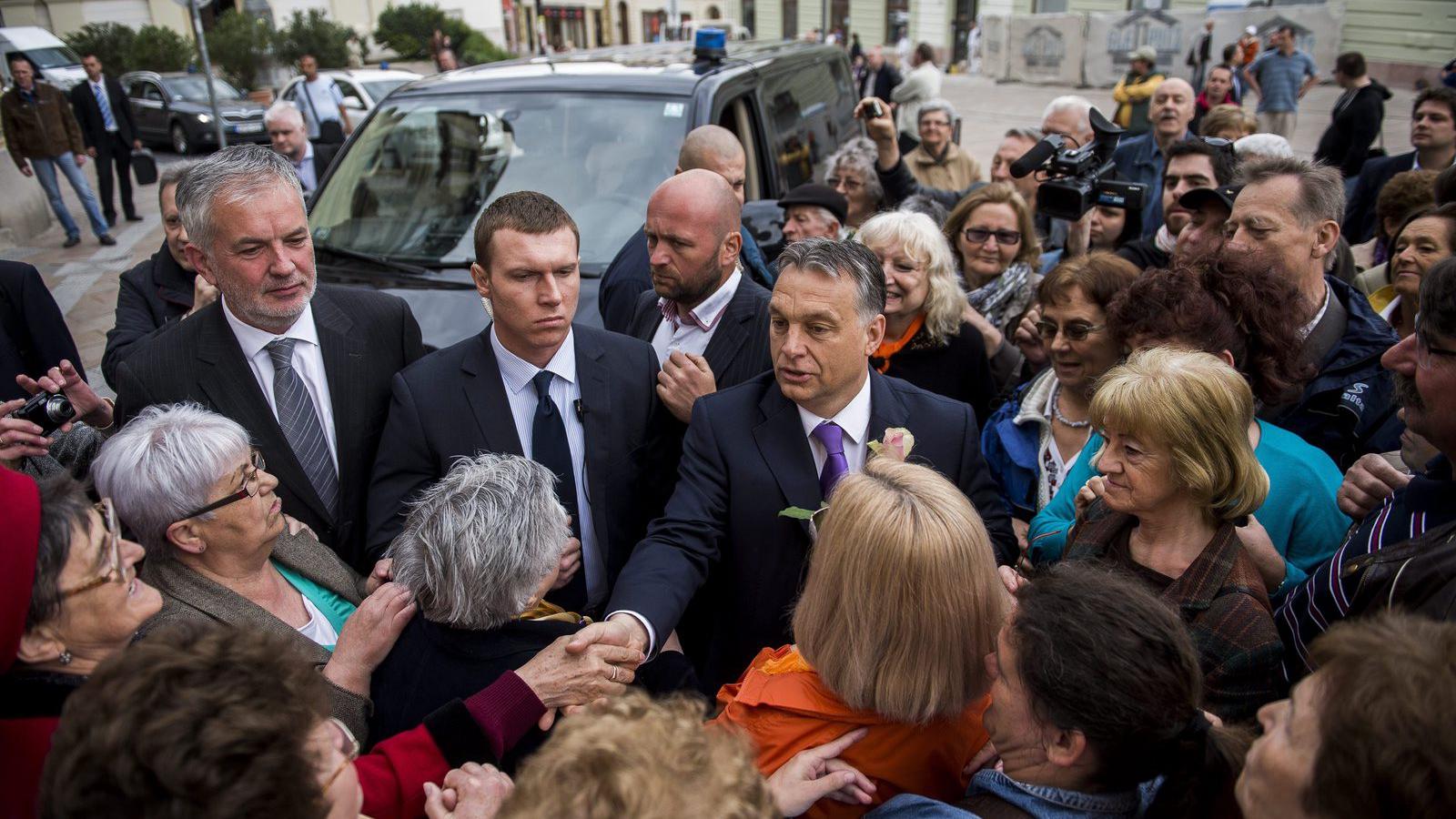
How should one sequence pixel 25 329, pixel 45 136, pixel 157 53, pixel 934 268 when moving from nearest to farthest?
pixel 25 329
pixel 934 268
pixel 45 136
pixel 157 53

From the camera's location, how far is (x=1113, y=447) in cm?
229

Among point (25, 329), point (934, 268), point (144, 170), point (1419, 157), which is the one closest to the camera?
point (25, 329)

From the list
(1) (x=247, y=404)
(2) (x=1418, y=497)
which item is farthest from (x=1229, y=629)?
(1) (x=247, y=404)

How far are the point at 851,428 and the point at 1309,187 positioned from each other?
6.94 ft

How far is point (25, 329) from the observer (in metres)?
3.64

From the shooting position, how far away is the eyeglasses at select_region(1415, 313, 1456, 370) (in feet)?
6.55

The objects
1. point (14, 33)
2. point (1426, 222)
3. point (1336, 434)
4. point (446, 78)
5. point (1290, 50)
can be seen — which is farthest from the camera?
point (14, 33)

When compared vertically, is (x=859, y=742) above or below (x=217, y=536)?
below

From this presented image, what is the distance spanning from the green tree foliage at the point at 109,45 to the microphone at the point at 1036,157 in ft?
104

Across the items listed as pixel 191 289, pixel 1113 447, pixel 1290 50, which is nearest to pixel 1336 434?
pixel 1113 447

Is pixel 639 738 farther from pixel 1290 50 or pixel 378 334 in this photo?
pixel 1290 50

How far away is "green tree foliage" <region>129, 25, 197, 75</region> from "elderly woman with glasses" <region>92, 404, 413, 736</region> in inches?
1221

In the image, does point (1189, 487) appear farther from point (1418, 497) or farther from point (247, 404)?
point (247, 404)

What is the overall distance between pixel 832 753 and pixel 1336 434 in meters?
2.22
